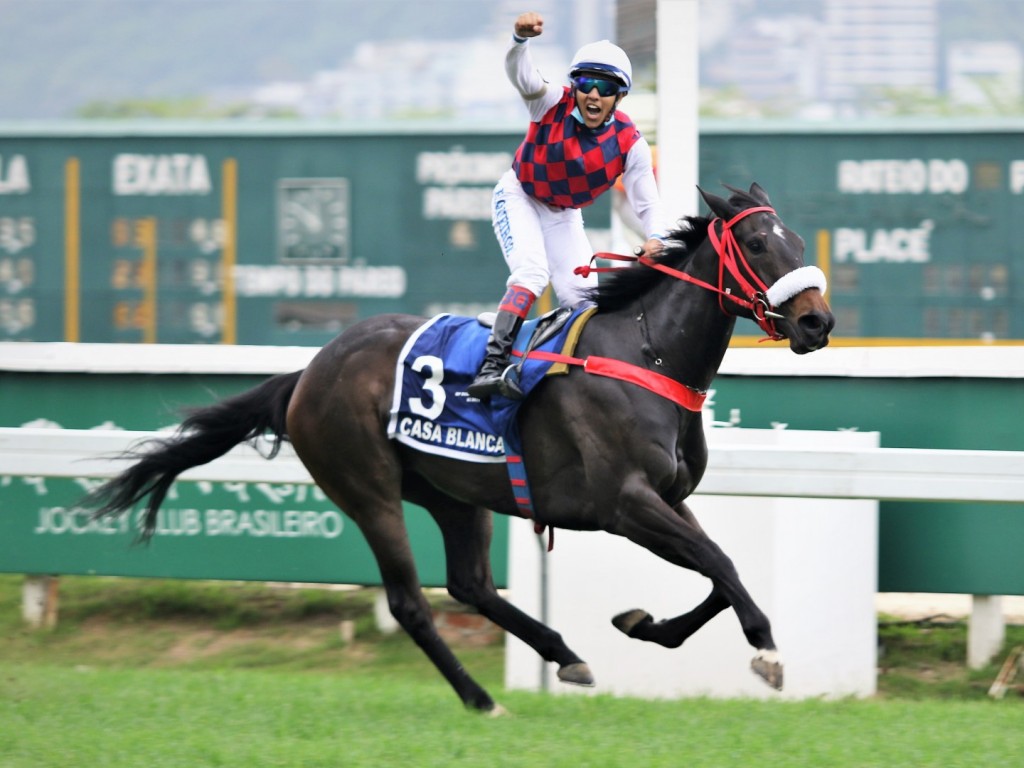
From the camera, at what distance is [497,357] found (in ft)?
16.9

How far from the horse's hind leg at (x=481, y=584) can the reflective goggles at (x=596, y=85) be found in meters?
1.71

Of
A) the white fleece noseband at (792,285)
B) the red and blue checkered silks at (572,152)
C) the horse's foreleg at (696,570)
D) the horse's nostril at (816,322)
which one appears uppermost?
the red and blue checkered silks at (572,152)

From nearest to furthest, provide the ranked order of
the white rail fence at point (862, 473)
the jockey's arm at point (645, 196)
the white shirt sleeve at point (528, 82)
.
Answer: the white shirt sleeve at point (528, 82)
the jockey's arm at point (645, 196)
the white rail fence at point (862, 473)

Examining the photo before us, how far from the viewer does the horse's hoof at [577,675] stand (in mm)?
5184

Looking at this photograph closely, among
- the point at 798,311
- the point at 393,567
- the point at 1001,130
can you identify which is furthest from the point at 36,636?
the point at 1001,130

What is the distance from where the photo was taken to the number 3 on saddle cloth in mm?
5184

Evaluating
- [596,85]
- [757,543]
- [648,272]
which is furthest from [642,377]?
[757,543]

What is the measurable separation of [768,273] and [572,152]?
32.9 inches

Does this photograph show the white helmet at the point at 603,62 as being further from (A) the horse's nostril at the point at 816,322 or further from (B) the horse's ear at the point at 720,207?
(A) the horse's nostril at the point at 816,322

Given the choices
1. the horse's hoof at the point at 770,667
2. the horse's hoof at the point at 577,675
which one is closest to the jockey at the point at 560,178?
the horse's hoof at the point at 577,675

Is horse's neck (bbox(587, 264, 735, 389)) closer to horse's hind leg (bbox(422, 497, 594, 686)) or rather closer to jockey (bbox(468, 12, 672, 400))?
jockey (bbox(468, 12, 672, 400))

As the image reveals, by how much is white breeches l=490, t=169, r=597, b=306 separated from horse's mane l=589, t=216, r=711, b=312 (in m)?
0.15

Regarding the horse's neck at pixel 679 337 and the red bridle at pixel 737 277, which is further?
the horse's neck at pixel 679 337

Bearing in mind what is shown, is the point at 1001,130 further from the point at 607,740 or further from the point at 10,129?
the point at 607,740
